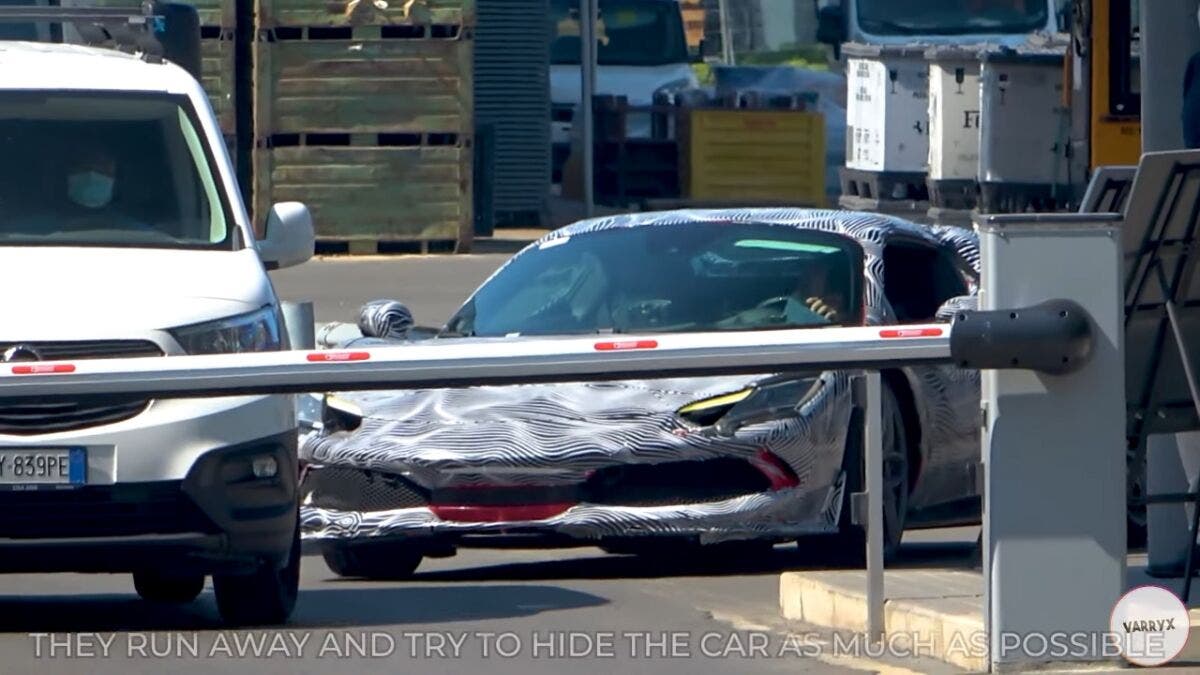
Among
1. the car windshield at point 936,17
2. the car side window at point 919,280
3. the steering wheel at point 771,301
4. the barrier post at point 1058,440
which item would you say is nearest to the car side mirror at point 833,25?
the car windshield at point 936,17

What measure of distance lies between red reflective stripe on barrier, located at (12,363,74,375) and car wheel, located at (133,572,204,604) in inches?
117

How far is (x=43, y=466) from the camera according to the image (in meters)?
7.60

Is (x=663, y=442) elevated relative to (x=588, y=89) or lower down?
lower down

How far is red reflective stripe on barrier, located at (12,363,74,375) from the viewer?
235 inches

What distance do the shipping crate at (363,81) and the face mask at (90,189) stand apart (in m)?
14.3

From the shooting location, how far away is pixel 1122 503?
5992 millimetres

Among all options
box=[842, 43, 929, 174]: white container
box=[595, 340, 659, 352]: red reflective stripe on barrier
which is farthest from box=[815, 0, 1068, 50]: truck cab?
box=[595, 340, 659, 352]: red reflective stripe on barrier

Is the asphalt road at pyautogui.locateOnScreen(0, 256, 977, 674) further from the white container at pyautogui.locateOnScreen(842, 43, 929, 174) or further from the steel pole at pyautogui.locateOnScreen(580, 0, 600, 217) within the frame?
the steel pole at pyautogui.locateOnScreen(580, 0, 600, 217)

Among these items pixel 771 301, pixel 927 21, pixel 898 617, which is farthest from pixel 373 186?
pixel 898 617

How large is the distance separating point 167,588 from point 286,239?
1326 millimetres

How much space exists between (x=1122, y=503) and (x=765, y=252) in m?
4.31

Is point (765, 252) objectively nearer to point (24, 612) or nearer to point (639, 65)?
point (24, 612)

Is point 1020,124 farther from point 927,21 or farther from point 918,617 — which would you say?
point 918,617

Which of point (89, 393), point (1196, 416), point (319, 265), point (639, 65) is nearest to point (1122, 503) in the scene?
point (1196, 416)
